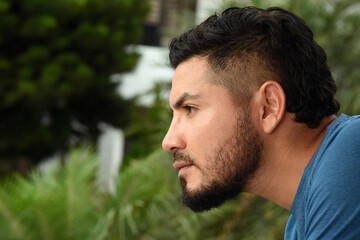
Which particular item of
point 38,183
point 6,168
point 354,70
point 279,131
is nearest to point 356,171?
point 279,131

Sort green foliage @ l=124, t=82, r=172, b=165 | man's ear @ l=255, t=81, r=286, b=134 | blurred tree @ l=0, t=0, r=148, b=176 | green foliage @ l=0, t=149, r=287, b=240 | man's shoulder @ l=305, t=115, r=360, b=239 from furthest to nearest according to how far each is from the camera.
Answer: blurred tree @ l=0, t=0, r=148, b=176, green foliage @ l=124, t=82, r=172, b=165, green foliage @ l=0, t=149, r=287, b=240, man's ear @ l=255, t=81, r=286, b=134, man's shoulder @ l=305, t=115, r=360, b=239

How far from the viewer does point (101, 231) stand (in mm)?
4621

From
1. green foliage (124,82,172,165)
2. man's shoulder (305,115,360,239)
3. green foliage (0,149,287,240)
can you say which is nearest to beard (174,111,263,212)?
man's shoulder (305,115,360,239)

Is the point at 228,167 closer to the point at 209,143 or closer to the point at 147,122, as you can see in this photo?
the point at 209,143

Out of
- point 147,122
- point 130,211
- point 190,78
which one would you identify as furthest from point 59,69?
point 190,78

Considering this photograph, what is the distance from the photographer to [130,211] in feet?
15.6

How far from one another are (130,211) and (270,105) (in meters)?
3.36

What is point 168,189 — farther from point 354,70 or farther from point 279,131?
point 279,131

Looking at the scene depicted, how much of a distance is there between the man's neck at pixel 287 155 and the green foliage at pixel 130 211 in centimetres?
301

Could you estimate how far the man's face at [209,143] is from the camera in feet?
5.31

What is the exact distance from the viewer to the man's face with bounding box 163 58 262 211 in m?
1.62

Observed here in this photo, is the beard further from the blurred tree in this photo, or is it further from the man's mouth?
the blurred tree

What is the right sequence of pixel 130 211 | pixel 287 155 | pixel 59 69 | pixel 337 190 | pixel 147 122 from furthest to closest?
pixel 147 122 → pixel 59 69 → pixel 130 211 → pixel 287 155 → pixel 337 190

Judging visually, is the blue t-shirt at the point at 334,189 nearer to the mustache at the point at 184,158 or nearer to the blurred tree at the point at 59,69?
the mustache at the point at 184,158
